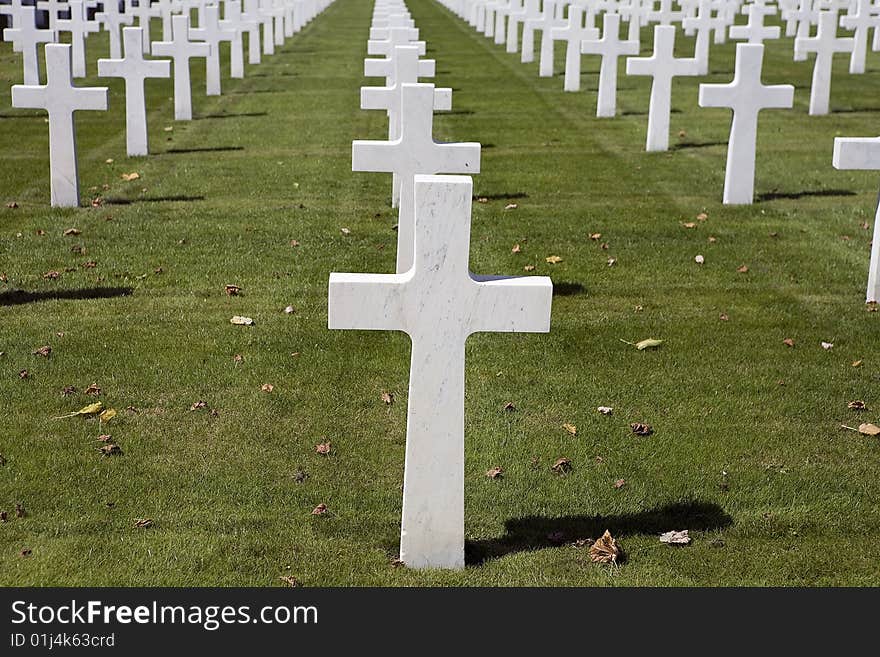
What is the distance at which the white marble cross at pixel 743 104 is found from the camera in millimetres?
12766

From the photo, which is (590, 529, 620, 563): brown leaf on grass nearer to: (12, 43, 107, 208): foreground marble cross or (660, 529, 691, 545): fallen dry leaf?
(660, 529, 691, 545): fallen dry leaf

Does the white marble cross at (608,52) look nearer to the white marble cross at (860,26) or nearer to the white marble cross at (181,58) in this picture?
the white marble cross at (181,58)

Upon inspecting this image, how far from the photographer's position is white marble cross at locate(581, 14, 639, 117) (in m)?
18.8

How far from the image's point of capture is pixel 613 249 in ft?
36.2

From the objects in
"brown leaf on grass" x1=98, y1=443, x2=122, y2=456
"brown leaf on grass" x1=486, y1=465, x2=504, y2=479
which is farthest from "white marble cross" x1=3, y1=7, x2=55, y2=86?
"brown leaf on grass" x1=486, y1=465, x2=504, y2=479

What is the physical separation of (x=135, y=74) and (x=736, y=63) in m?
6.67

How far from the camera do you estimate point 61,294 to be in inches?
372

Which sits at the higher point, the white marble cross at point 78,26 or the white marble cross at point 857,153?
the white marble cross at point 857,153

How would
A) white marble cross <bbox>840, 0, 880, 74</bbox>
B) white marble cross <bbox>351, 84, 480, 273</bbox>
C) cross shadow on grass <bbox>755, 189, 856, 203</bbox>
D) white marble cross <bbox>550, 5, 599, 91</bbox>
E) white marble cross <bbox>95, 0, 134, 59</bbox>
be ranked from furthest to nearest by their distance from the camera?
white marble cross <bbox>95, 0, 134, 59</bbox> < white marble cross <bbox>840, 0, 880, 74</bbox> < white marble cross <bbox>550, 5, 599, 91</bbox> < cross shadow on grass <bbox>755, 189, 856, 203</bbox> < white marble cross <bbox>351, 84, 480, 273</bbox>

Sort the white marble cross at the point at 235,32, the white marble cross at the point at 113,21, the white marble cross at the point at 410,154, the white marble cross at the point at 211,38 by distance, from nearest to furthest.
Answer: the white marble cross at the point at 410,154 < the white marble cross at the point at 211,38 < the white marble cross at the point at 235,32 < the white marble cross at the point at 113,21

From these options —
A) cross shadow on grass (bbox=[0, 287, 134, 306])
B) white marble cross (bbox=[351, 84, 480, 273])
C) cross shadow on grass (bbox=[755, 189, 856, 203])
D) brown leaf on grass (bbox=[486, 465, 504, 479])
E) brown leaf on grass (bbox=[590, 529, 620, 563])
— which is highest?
white marble cross (bbox=[351, 84, 480, 273])

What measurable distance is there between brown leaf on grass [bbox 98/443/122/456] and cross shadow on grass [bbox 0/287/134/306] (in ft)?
9.67

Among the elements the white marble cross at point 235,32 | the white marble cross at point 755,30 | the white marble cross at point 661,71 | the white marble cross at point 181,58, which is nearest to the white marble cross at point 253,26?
the white marble cross at point 235,32

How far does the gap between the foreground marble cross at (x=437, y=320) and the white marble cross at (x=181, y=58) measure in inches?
582
